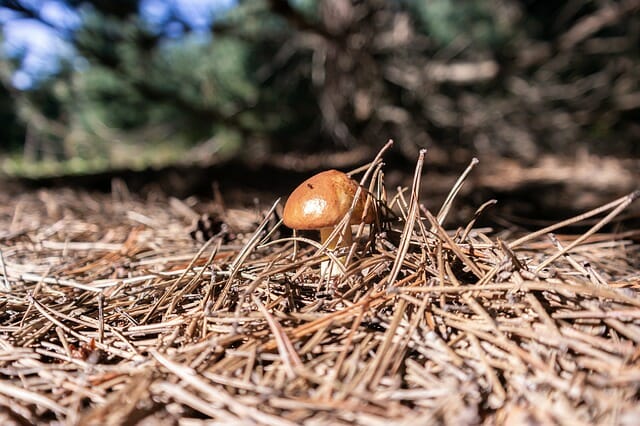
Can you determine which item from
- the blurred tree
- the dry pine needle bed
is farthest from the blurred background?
the dry pine needle bed

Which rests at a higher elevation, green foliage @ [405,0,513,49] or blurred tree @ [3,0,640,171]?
green foliage @ [405,0,513,49]

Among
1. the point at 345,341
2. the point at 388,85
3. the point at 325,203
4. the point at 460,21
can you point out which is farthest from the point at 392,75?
the point at 345,341

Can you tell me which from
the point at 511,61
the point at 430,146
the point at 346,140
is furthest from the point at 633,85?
the point at 346,140

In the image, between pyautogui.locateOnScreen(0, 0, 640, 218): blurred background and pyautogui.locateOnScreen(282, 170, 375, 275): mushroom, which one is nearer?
pyautogui.locateOnScreen(282, 170, 375, 275): mushroom

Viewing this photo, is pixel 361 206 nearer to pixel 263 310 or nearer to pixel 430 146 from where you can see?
pixel 263 310

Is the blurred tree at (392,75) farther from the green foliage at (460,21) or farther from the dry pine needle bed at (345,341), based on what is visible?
the dry pine needle bed at (345,341)

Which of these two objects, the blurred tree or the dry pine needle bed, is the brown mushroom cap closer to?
the dry pine needle bed
